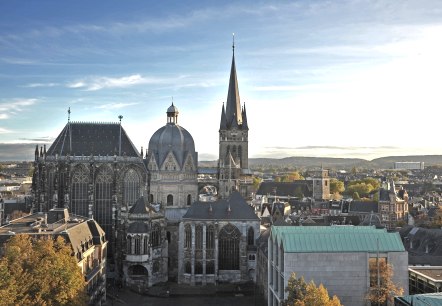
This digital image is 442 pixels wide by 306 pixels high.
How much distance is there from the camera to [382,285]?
60.4 m

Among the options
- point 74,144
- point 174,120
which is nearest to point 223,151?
point 174,120

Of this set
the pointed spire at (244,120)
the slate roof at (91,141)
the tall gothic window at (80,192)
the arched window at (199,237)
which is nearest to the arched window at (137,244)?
the arched window at (199,237)

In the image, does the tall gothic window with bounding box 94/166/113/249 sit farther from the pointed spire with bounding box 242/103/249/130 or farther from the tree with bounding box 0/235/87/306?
the tree with bounding box 0/235/87/306

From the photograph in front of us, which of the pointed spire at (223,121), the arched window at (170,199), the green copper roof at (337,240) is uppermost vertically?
the pointed spire at (223,121)

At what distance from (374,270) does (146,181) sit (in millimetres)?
53998

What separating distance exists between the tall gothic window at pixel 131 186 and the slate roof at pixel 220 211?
13.8 meters

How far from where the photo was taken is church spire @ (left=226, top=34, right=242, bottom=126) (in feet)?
427

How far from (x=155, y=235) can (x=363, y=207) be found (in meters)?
73.3

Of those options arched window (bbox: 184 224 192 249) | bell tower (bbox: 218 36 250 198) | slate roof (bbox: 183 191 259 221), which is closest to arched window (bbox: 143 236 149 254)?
arched window (bbox: 184 224 192 249)

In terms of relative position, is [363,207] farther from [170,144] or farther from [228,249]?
[228,249]

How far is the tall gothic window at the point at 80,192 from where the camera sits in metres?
104

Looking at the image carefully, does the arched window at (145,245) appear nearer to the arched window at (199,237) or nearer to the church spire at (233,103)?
the arched window at (199,237)

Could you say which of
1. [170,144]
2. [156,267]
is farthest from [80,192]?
[156,267]

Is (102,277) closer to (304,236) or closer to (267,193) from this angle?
(304,236)
